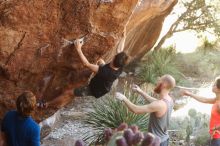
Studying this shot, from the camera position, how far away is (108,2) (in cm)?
730

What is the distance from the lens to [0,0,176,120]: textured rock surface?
6.98 m

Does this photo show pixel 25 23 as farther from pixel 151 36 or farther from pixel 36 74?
pixel 151 36

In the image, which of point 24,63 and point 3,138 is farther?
point 24,63

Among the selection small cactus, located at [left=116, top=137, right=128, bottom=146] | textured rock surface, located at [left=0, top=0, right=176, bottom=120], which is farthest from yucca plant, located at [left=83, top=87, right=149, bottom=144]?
small cactus, located at [left=116, top=137, right=128, bottom=146]

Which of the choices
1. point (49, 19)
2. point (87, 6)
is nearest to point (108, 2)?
point (87, 6)

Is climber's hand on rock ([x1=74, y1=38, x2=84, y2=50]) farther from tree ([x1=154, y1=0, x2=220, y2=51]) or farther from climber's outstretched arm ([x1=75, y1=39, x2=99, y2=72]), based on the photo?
tree ([x1=154, y1=0, x2=220, y2=51])

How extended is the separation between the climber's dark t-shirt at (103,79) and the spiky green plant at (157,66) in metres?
8.41

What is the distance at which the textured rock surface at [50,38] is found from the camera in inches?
275

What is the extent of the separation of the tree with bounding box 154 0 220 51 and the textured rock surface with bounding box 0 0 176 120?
10.6 meters

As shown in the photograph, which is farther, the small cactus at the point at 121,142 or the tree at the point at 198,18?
the tree at the point at 198,18

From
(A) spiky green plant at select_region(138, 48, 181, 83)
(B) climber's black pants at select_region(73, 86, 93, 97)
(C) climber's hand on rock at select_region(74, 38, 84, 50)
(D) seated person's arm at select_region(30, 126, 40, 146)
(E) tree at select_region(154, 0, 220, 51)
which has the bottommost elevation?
(D) seated person's arm at select_region(30, 126, 40, 146)

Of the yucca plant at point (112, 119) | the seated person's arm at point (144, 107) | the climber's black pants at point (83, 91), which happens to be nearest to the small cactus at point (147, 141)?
the seated person's arm at point (144, 107)

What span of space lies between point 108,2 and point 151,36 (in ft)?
27.5

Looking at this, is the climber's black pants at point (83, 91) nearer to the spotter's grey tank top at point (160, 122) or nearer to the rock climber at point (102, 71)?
the rock climber at point (102, 71)
